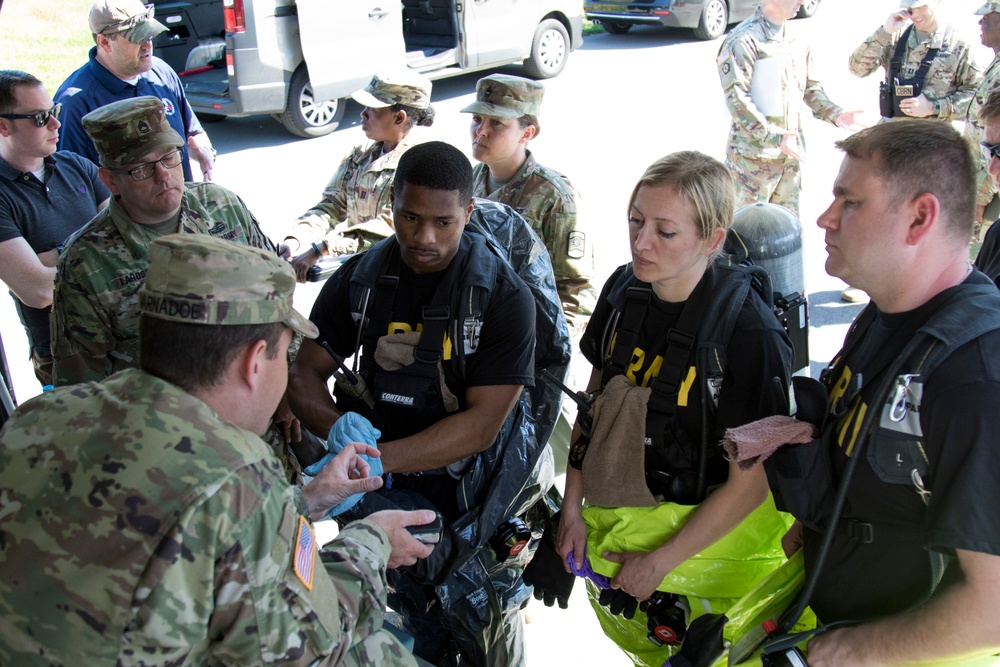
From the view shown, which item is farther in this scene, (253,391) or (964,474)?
(253,391)

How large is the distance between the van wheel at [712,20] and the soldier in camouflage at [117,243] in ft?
40.7

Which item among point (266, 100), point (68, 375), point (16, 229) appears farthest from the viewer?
point (266, 100)

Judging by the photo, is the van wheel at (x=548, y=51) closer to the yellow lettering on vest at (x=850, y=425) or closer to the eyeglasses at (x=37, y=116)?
the eyeglasses at (x=37, y=116)

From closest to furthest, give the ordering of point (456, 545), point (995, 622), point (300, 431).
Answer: point (995, 622) < point (456, 545) < point (300, 431)

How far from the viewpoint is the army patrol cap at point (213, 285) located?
63.0 inches

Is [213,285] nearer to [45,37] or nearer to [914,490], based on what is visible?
[914,490]

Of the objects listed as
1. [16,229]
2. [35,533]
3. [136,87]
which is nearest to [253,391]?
[35,533]

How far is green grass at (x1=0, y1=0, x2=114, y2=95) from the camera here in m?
12.2

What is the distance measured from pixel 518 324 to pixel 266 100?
7878 millimetres

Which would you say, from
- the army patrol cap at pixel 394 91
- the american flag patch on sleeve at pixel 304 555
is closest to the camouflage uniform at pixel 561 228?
the army patrol cap at pixel 394 91

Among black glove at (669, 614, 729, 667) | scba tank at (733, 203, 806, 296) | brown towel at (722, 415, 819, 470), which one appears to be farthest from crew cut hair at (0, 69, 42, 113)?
black glove at (669, 614, 729, 667)

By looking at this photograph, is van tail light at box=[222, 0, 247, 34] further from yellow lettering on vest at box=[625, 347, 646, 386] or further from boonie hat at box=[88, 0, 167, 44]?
yellow lettering on vest at box=[625, 347, 646, 386]

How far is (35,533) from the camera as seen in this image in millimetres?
1461

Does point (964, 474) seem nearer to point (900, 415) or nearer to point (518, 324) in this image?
point (900, 415)
